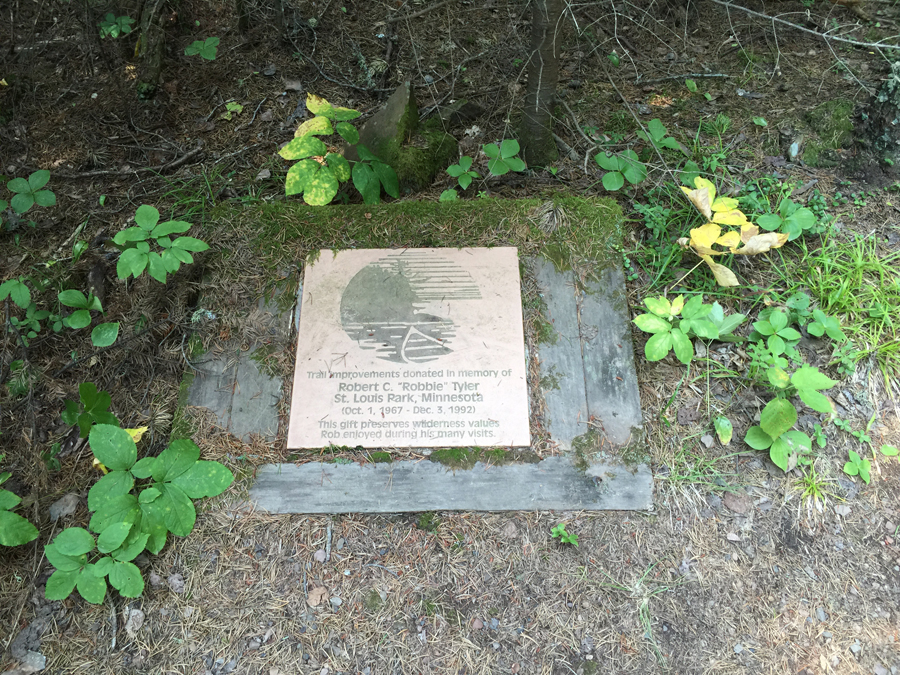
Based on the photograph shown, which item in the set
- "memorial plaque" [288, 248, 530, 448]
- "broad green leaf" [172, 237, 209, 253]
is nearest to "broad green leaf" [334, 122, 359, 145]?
"memorial plaque" [288, 248, 530, 448]

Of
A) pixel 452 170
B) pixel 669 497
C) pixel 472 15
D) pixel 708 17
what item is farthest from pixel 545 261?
pixel 708 17

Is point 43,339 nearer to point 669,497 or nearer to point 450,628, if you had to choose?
point 450,628

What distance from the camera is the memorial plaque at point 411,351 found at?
2.13 metres

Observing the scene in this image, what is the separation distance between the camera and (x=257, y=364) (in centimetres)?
229

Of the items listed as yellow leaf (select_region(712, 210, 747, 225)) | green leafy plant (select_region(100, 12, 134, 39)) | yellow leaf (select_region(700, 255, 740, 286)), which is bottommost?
yellow leaf (select_region(700, 255, 740, 286))

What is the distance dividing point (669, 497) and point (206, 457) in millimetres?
1837

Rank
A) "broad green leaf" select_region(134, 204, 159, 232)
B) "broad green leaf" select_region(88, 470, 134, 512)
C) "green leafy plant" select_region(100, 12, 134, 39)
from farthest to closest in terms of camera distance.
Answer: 1. "green leafy plant" select_region(100, 12, 134, 39)
2. "broad green leaf" select_region(134, 204, 159, 232)
3. "broad green leaf" select_region(88, 470, 134, 512)

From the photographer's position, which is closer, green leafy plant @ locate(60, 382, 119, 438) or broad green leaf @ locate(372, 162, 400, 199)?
green leafy plant @ locate(60, 382, 119, 438)

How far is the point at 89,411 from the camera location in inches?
81.1

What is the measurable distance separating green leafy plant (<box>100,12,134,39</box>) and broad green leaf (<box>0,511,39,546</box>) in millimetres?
2892

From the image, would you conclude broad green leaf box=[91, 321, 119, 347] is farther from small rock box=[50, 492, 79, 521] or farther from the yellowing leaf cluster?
the yellowing leaf cluster

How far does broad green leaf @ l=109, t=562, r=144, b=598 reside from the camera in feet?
5.96

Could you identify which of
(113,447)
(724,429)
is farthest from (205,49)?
(724,429)

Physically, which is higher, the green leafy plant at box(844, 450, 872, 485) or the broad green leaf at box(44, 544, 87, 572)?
the broad green leaf at box(44, 544, 87, 572)
